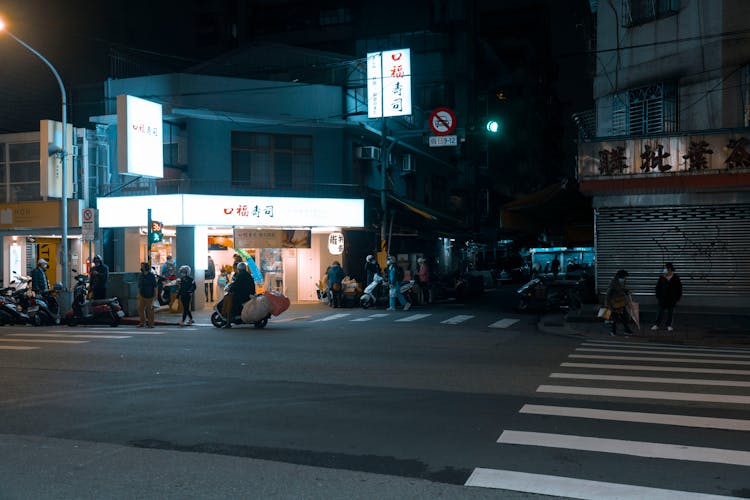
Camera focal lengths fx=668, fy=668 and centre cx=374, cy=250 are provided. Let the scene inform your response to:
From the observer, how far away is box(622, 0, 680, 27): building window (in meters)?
20.4

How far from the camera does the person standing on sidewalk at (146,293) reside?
62.4ft

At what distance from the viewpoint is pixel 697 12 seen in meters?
19.6

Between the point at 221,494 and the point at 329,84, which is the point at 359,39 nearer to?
the point at 329,84

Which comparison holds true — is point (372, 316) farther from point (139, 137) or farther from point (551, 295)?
point (139, 137)

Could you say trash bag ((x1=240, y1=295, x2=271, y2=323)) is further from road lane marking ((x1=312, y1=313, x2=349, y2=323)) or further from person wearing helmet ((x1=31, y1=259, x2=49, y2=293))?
person wearing helmet ((x1=31, y1=259, x2=49, y2=293))

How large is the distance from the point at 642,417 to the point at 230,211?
20542mm

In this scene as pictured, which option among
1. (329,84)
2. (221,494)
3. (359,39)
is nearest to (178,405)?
(221,494)

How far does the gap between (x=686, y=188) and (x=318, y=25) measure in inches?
1829

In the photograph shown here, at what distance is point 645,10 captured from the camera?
21.0 m

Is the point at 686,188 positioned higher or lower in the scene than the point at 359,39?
lower

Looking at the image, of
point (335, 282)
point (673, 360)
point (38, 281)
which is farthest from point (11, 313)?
point (673, 360)

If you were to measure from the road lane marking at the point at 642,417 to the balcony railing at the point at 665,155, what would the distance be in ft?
43.2

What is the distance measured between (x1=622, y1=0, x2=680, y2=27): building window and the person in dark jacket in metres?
13.5

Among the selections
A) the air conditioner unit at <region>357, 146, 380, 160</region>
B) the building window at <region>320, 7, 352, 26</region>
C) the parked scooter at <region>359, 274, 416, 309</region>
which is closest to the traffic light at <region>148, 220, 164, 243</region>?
the parked scooter at <region>359, 274, 416, 309</region>
